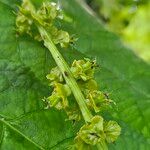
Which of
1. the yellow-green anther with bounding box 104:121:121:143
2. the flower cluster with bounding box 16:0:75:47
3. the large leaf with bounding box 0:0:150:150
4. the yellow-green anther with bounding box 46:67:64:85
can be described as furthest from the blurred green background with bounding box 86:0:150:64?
the yellow-green anther with bounding box 104:121:121:143

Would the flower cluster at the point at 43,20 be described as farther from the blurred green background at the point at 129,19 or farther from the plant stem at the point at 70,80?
the blurred green background at the point at 129,19

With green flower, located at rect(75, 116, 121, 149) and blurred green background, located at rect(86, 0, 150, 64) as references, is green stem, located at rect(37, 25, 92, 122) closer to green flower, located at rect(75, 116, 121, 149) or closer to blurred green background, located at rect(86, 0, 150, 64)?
green flower, located at rect(75, 116, 121, 149)

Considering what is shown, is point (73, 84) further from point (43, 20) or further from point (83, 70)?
point (43, 20)

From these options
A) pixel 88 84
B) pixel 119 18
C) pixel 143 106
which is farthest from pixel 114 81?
pixel 119 18

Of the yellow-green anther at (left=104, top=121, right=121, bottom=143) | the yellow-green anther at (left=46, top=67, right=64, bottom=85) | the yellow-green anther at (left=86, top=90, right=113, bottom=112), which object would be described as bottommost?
the yellow-green anther at (left=104, top=121, right=121, bottom=143)

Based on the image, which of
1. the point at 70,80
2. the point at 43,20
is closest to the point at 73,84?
the point at 70,80


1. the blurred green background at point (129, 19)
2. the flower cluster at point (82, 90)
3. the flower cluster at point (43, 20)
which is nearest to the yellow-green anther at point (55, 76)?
the flower cluster at point (82, 90)

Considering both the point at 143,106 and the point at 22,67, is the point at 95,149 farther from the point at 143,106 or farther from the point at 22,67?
the point at 143,106
